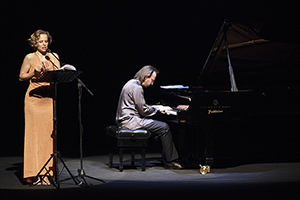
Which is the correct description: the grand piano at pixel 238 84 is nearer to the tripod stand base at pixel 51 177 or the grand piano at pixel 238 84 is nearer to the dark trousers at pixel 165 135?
the dark trousers at pixel 165 135

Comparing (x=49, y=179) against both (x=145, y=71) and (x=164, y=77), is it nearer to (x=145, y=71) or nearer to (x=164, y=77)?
(x=145, y=71)

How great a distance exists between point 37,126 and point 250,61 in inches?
131

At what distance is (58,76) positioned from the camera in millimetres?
3771

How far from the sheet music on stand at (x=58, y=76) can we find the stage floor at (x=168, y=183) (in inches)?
38.8

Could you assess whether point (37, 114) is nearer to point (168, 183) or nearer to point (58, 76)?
point (58, 76)

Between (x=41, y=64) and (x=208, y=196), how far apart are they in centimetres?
189

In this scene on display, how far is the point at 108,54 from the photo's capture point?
26.0 ft

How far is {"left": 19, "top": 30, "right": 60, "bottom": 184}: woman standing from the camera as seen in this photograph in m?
4.12

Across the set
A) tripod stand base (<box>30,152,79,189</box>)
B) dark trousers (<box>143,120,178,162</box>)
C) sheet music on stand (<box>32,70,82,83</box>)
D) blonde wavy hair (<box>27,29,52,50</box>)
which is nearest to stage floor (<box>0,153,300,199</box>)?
tripod stand base (<box>30,152,79,189</box>)

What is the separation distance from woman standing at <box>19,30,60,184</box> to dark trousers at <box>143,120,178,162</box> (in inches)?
51.3

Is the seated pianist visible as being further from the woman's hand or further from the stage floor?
the woman's hand

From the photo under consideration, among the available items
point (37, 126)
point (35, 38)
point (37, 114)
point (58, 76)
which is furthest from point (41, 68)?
point (37, 126)

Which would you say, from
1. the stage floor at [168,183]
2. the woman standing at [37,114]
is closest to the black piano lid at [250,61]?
the stage floor at [168,183]

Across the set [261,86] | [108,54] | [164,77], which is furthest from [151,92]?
[261,86]
